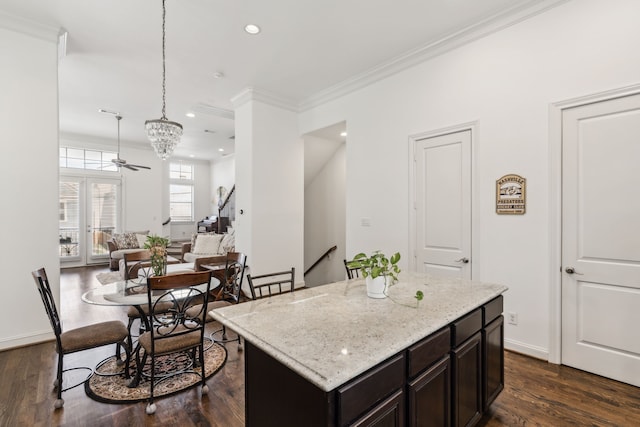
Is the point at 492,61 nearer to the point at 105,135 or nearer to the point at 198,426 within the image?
the point at 198,426

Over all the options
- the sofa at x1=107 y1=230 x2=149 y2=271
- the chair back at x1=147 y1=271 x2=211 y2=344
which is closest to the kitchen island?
the chair back at x1=147 y1=271 x2=211 y2=344

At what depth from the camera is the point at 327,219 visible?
676 centimetres

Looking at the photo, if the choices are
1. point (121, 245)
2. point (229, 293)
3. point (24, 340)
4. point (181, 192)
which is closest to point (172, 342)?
point (229, 293)

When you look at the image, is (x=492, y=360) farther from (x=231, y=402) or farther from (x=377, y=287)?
(x=231, y=402)

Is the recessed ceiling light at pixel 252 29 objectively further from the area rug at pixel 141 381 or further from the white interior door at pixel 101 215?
the white interior door at pixel 101 215

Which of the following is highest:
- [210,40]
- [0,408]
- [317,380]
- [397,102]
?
[210,40]

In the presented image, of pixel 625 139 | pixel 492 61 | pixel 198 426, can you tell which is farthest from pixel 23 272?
pixel 625 139

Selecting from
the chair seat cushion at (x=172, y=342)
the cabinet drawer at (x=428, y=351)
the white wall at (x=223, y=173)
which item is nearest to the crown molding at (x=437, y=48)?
the cabinet drawer at (x=428, y=351)

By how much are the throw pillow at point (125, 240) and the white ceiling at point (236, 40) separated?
339cm

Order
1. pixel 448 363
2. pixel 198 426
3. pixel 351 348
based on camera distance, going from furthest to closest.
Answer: pixel 198 426 < pixel 448 363 < pixel 351 348

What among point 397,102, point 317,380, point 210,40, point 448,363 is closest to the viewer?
point 317,380

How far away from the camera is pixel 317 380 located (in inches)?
39.3

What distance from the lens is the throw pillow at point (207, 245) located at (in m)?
6.91

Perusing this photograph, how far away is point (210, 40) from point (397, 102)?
8.30 ft
